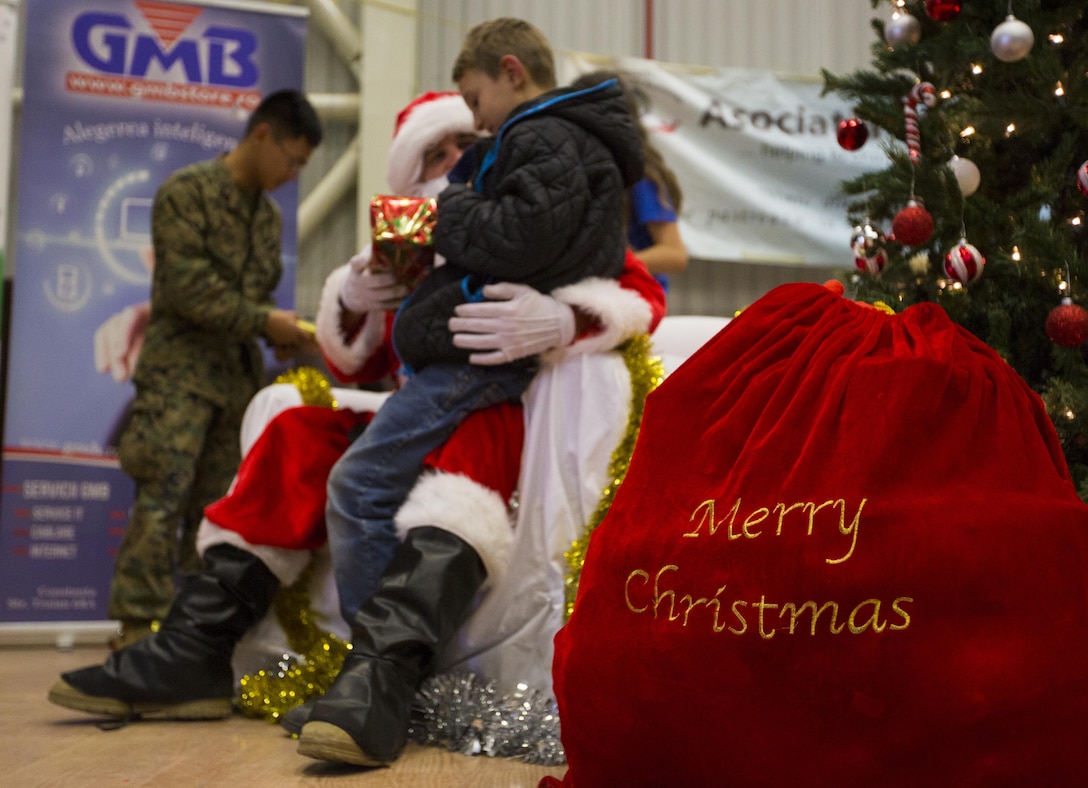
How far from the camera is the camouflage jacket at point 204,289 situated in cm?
288

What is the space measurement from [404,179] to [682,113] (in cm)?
227

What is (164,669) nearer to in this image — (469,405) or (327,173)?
(469,405)

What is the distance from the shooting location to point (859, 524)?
0.98 meters

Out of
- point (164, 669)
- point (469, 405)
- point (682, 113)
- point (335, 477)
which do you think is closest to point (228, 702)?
point (164, 669)

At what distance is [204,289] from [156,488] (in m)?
0.52

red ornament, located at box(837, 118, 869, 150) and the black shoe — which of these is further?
red ornament, located at box(837, 118, 869, 150)

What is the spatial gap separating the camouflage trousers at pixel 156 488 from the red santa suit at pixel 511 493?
91 cm

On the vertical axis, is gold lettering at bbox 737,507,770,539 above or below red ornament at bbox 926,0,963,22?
below

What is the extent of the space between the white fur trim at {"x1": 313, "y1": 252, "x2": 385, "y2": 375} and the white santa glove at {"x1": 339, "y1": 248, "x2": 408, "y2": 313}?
8 centimetres

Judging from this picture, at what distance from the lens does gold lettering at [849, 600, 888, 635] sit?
3.14 feet

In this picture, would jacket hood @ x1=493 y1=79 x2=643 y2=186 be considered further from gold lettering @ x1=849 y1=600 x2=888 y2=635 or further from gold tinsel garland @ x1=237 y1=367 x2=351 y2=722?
gold lettering @ x1=849 y1=600 x2=888 y2=635

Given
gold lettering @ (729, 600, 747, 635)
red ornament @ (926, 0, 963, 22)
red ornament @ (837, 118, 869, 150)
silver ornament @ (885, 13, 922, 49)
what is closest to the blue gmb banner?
red ornament @ (837, 118, 869, 150)

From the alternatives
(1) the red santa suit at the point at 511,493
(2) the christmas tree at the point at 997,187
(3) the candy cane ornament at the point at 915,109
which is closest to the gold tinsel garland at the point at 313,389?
(1) the red santa suit at the point at 511,493

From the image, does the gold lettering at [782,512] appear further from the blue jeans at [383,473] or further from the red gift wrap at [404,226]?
the red gift wrap at [404,226]
